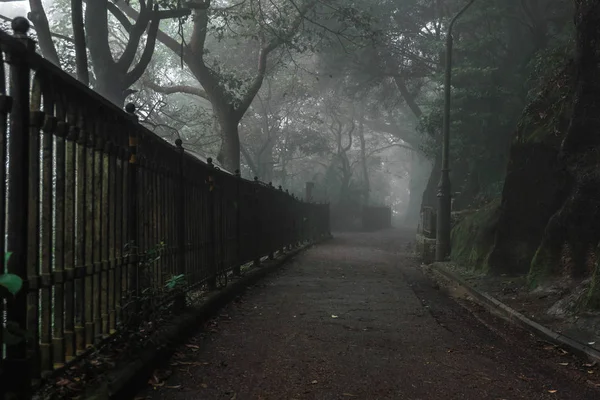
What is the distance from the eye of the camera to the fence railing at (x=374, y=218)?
4959cm

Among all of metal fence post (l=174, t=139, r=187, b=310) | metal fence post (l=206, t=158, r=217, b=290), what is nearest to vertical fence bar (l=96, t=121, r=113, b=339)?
metal fence post (l=174, t=139, r=187, b=310)

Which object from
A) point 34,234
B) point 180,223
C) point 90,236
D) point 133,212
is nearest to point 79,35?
point 180,223

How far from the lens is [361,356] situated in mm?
5191

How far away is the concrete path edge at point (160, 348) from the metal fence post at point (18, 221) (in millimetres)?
526

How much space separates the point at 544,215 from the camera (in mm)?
10664

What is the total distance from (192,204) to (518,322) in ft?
14.0

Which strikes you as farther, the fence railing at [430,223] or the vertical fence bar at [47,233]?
the fence railing at [430,223]

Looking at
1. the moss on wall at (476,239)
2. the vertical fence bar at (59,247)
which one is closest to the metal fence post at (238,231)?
the moss on wall at (476,239)

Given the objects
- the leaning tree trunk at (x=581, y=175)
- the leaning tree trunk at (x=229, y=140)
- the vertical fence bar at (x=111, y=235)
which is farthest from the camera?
the leaning tree trunk at (x=229, y=140)

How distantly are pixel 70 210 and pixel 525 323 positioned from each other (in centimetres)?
548

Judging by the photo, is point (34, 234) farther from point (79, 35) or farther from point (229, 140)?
point (229, 140)

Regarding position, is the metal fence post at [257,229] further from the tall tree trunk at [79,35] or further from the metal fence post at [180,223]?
the metal fence post at [180,223]

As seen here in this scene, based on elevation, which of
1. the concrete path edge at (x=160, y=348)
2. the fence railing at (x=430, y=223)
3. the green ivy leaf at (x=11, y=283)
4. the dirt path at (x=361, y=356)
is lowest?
the dirt path at (x=361, y=356)

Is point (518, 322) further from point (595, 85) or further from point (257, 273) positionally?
point (257, 273)
